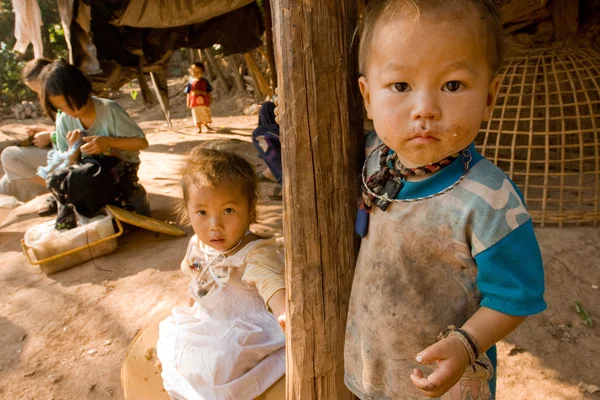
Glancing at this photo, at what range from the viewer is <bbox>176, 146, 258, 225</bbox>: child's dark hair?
5.71 ft

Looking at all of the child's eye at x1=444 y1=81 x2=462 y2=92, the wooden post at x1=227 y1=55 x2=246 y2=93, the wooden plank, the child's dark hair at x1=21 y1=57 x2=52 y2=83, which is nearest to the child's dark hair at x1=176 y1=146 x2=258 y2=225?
the child's eye at x1=444 y1=81 x2=462 y2=92

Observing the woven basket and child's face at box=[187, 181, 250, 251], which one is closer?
child's face at box=[187, 181, 250, 251]

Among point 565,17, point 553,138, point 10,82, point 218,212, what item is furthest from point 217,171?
point 10,82

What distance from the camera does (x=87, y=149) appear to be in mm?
3656

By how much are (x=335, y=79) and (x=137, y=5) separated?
334 cm

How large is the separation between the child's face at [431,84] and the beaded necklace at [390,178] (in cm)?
6

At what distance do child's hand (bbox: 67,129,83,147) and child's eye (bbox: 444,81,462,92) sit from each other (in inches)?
139

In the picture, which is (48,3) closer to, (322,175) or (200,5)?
(200,5)

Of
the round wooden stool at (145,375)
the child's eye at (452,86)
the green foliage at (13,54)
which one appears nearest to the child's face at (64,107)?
the round wooden stool at (145,375)

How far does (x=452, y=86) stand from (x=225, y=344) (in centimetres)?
133

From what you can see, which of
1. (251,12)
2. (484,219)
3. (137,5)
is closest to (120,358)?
(484,219)

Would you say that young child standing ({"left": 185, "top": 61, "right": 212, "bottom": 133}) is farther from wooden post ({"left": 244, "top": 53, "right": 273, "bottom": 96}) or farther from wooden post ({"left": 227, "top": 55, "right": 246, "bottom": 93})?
wooden post ({"left": 227, "top": 55, "right": 246, "bottom": 93})

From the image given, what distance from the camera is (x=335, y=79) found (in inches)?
46.4

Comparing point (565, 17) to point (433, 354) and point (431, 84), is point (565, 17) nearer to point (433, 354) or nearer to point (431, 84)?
point (431, 84)
